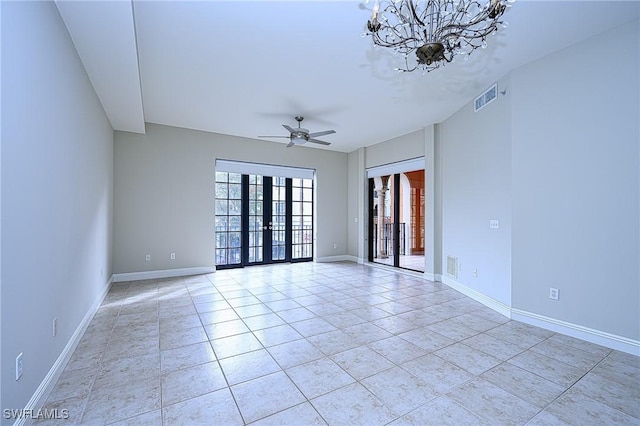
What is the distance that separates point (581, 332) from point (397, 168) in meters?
4.31

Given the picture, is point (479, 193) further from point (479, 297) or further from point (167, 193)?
point (167, 193)

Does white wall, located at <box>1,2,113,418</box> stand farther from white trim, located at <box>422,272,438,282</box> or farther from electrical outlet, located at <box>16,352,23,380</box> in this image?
white trim, located at <box>422,272,438,282</box>

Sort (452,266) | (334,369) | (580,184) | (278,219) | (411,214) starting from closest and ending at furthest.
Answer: (334,369) → (580,184) → (452,266) → (278,219) → (411,214)

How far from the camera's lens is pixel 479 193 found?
4.20 m

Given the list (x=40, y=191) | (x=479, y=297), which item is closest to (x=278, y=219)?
(x=479, y=297)

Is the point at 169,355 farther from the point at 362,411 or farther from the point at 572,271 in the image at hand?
the point at 572,271

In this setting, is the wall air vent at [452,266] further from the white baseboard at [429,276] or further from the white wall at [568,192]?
the white wall at [568,192]

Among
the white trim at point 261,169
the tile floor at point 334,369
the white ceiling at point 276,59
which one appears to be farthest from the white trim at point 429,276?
the white trim at point 261,169

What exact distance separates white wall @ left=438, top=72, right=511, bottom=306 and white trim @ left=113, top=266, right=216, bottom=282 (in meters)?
4.69

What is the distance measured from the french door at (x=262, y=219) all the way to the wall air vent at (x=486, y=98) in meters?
4.21

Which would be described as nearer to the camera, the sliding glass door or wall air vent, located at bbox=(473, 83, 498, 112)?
wall air vent, located at bbox=(473, 83, 498, 112)

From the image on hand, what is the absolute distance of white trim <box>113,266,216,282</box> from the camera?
5.22 metres

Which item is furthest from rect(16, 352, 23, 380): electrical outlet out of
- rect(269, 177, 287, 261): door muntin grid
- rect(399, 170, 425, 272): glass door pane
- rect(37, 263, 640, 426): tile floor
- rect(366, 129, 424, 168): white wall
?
rect(399, 170, 425, 272): glass door pane

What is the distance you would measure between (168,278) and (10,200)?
4.33m
